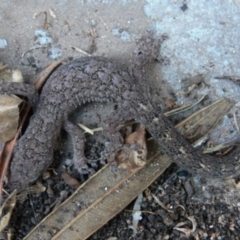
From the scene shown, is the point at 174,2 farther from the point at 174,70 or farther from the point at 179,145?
the point at 179,145

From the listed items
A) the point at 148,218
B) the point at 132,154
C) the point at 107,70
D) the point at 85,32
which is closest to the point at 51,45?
the point at 85,32

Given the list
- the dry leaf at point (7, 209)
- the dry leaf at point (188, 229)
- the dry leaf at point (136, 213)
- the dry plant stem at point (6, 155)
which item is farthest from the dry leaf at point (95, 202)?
the dry plant stem at point (6, 155)

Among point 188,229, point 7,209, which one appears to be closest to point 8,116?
point 7,209

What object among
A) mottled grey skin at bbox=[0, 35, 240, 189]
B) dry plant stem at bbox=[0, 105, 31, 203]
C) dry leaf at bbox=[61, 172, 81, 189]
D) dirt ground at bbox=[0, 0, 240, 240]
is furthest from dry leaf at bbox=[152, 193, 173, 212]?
dry plant stem at bbox=[0, 105, 31, 203]

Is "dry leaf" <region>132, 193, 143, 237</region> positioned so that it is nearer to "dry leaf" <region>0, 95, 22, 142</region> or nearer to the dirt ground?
the dirt ground

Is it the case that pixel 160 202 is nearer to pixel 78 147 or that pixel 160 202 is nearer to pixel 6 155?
pixel 78 147

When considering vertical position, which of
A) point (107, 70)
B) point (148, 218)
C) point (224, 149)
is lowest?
point (148, 218)

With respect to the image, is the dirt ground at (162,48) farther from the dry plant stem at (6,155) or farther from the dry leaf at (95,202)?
the dry plant stem at (6,155)
